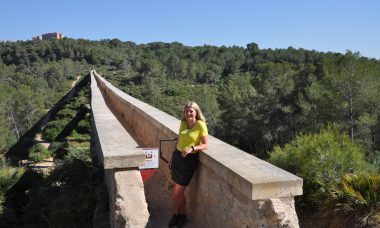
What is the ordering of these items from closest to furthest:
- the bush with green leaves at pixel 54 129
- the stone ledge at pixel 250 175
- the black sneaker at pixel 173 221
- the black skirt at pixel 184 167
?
the stone ledge at pixel 250 175, the black skirt at pixel 184 167, the black sneaker at pixel 173 221, the bush with green leaves at pixel 54 129

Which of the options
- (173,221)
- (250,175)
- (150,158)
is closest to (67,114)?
(150,158)

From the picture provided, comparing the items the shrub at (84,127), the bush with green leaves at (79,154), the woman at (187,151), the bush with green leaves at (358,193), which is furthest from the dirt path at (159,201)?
the shrub at (84,127)

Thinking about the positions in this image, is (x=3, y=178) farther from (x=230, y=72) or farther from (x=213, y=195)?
(x=230, y=72)

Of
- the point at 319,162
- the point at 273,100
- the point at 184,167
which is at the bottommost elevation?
the point at 319,162

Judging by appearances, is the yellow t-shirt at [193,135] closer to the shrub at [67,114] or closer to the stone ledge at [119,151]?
the stone ledge at [119,151]

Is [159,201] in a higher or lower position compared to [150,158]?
lower

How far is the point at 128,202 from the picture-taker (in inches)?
145

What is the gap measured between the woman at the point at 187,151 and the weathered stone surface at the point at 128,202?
420mm

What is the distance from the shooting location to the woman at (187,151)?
3836mm

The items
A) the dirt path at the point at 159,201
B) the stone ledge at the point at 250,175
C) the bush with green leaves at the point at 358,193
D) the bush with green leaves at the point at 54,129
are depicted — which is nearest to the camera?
the stone ledge at the point at 250,175

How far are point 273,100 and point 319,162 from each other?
24876mm

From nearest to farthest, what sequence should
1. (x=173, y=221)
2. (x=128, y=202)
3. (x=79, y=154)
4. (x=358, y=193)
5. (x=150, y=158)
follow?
(x=128, y=202) < (x=173, y=221) < (x=150, y=158) < (x=358, y=193) < (x=79, y=154)

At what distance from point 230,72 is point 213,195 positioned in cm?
9193

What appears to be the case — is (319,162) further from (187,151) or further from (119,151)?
(119,151)
